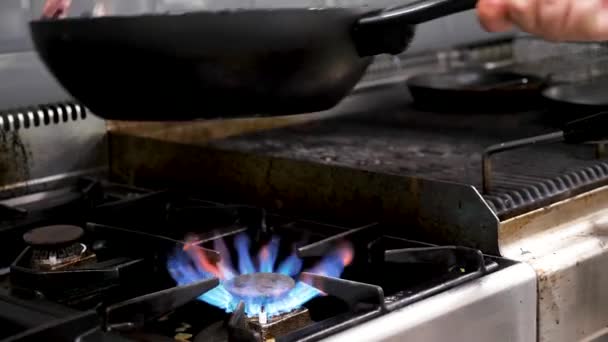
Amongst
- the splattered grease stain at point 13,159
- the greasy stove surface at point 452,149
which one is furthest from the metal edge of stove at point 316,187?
the splattered grease stain at point 13,159

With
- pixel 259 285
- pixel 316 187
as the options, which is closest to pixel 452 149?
pixel 316 187

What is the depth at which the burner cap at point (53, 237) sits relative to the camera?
2.86ft

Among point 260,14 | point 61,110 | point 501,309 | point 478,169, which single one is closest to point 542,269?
point 501,309

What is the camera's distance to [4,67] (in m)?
1.11

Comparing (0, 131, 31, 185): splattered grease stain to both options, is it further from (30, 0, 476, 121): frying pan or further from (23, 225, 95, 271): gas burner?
(30, 0, 476, 121): frying pan

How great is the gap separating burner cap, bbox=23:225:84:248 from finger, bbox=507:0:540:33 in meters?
0.46

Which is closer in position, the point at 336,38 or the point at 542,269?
the point at 336,38

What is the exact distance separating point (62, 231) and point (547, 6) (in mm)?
509

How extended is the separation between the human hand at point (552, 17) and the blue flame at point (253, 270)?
0.28 meters

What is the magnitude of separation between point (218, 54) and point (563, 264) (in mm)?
388

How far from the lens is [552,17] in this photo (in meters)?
0.64

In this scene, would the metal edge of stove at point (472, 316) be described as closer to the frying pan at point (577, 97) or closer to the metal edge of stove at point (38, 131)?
the frying pan at point (577, 97)

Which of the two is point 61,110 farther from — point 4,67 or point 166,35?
point 166,35

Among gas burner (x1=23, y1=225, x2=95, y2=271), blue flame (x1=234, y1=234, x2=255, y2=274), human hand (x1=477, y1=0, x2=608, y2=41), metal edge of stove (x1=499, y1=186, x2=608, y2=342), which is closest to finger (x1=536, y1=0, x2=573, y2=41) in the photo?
human hand (x1=477, y1=0, x2=608, y2=41)
